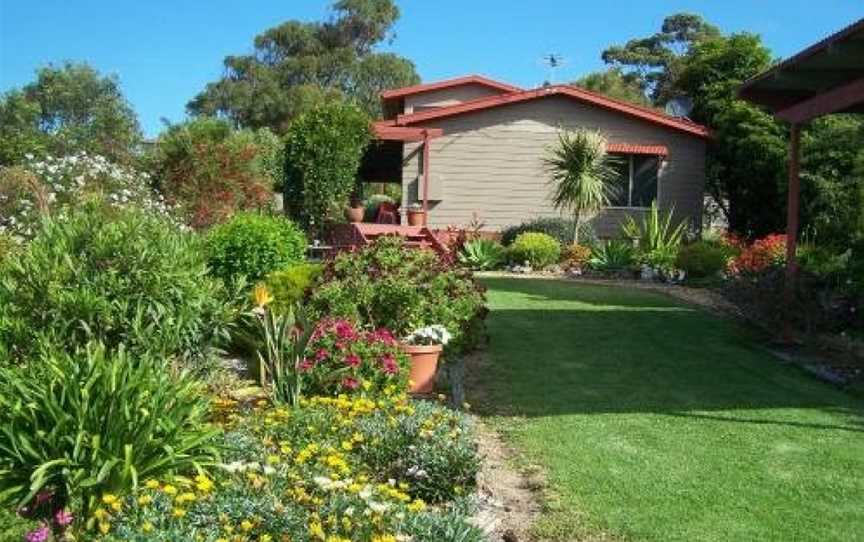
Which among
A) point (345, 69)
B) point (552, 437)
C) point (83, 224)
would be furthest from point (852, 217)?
point (345, 69)

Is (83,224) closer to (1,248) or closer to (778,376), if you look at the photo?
(1,248)

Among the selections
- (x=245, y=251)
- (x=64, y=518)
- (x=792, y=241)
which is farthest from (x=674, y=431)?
(x=245, y=251)

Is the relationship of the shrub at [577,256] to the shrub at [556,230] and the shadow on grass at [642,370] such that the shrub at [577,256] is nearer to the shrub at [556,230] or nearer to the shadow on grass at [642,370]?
the shrub at [556,230]

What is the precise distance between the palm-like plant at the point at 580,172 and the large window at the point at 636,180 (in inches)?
92.4

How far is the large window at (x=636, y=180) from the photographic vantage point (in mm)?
22859

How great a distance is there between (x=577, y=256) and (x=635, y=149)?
445cm

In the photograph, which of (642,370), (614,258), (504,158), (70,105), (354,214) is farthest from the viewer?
(70,105)

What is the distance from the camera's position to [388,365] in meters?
7.12

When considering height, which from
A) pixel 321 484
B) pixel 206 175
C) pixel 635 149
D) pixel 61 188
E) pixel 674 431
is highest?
pixel 635 149

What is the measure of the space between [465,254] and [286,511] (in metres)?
14.8

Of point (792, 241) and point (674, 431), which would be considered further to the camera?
point (792, 241)

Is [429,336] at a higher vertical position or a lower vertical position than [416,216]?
lower

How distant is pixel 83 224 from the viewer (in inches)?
293

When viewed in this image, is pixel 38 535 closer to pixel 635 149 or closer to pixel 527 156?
pixel 527 156
